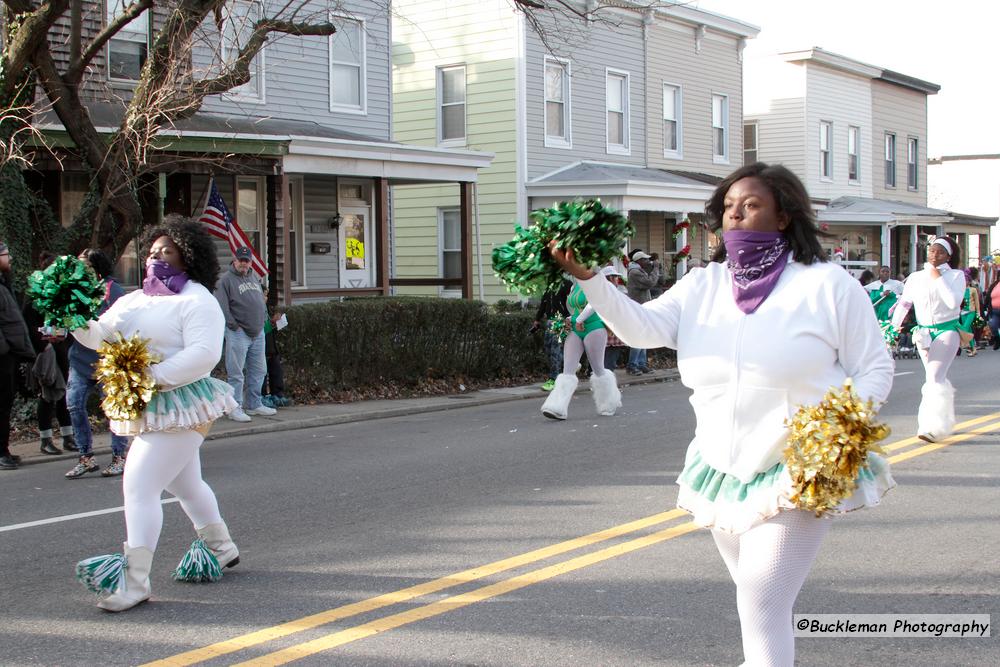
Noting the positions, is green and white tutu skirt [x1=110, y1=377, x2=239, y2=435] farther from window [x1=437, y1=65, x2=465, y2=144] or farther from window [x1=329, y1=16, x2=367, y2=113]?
window [x1=437, y1=65, x2=465, y2=144]

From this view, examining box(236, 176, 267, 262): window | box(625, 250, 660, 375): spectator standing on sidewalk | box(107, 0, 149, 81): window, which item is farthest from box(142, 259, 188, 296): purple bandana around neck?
box(236, 176, 267, 262): window

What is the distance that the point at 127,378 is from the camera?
5438 millimetres

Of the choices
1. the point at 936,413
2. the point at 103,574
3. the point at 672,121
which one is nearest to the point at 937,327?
the point at 936,413

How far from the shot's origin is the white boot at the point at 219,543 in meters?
5.96

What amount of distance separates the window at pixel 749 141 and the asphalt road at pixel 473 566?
26.0 metres

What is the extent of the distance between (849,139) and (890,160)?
351 cm

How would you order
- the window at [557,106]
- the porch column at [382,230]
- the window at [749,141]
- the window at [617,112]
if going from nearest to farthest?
the porch column at [382,230] < the window at [557,106] < the window at [617,112] < the window at [749,141]

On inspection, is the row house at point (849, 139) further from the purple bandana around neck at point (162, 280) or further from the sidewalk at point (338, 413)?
the purple bandana around neck at point (162, 280)

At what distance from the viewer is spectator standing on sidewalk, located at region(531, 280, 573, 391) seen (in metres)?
13.1

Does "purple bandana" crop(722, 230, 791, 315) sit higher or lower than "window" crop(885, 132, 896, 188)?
lower

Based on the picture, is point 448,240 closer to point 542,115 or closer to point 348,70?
point 542,115

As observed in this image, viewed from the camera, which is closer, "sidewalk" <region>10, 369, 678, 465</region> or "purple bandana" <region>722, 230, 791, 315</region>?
"purple bandana" <region>722, 230, 791, 315</region>

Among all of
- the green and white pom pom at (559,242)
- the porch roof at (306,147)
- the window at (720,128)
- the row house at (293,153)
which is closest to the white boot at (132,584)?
the green and white pom pom at (559,242)

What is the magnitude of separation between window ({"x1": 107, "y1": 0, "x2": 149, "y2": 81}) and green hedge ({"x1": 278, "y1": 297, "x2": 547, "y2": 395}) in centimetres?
626
